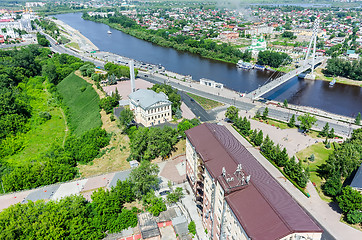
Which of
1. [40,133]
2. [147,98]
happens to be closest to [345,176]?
[147,98]

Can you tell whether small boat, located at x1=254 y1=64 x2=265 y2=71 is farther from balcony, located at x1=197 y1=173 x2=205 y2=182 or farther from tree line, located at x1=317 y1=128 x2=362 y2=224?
balcony, located at x1=197 y1=173 x2=205 y2=182

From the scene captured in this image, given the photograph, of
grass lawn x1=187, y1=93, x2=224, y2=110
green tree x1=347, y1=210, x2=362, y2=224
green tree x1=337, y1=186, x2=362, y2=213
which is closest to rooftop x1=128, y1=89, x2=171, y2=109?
grass lawn x1=187, y1=93, x2=224, y2=110

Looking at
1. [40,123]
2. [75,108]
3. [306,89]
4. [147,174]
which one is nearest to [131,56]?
[75,108]

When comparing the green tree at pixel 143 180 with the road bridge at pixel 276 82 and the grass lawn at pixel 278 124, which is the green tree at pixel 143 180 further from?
the road bridge at pixel 276 82

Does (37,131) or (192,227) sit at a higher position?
(192,227)

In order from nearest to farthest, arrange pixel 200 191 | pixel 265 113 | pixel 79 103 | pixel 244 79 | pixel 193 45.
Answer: pixel 200 191, pixel 265 113, pixel 79 103, pixel 244 79, pixel 193 45

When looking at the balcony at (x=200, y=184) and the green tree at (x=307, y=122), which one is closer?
the balcony at (x=200, y=184)

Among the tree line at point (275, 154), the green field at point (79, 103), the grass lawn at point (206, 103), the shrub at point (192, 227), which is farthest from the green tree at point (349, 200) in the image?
the green field at point (79, 103)

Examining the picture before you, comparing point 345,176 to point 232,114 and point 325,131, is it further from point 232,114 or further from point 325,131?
point 232,114
